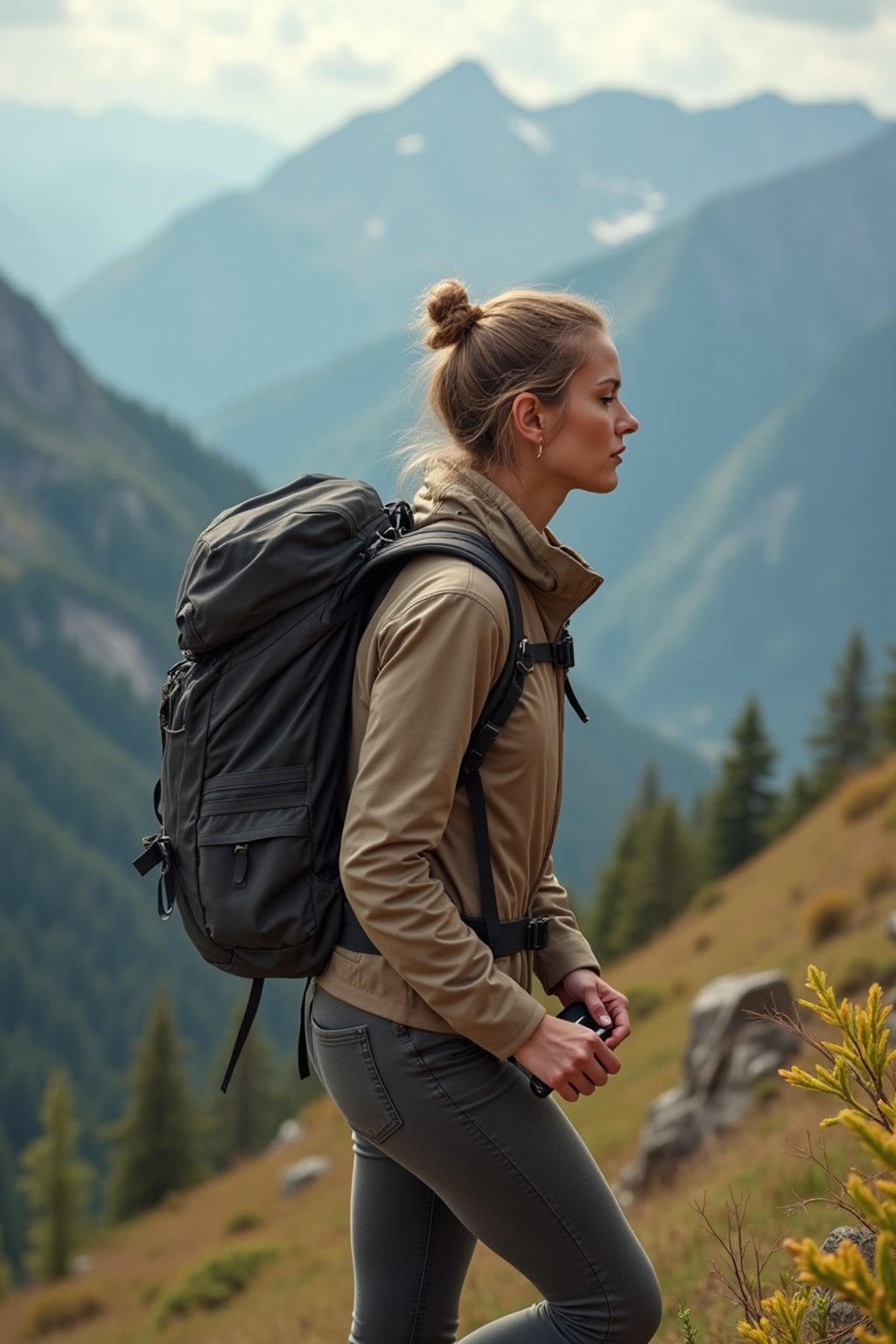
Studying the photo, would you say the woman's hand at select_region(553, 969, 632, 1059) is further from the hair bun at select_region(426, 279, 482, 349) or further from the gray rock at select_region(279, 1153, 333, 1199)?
the gray rock at select_region(279, 1153, 333, 1199)

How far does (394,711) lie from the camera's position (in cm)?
336

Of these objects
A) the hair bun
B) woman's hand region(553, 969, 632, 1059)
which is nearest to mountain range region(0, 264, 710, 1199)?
woman's hand region(553, 969, 632, 1059)

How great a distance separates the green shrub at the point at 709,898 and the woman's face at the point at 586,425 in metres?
36.9

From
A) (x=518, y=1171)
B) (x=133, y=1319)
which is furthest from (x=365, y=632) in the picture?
(x=133, y=1319)

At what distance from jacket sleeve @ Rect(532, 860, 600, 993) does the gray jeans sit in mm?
486

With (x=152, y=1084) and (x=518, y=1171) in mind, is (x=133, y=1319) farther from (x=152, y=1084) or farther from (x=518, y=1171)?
(x=518, y=1171)

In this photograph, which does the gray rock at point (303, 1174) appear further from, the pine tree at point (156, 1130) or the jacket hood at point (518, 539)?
the jacket hood at point (518, 539)

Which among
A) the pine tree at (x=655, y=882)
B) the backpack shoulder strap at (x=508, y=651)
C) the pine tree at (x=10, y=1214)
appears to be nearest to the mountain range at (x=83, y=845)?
the pine tree at (x=10, y=1214)

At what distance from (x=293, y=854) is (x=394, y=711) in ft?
1.56

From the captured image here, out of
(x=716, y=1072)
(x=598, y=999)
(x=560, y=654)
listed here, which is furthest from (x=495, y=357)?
(x=716, y=1072)

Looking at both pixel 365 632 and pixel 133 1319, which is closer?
pixel 365 632

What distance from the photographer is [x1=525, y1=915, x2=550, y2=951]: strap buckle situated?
3.71 m

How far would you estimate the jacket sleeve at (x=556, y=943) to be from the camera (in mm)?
4016

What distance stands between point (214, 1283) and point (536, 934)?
23.0m
